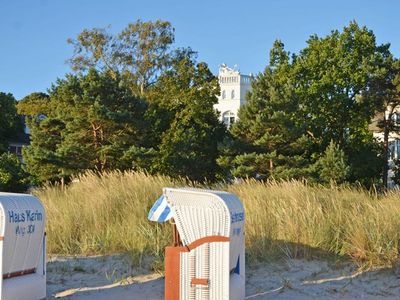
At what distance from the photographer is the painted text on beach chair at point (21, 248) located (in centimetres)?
604

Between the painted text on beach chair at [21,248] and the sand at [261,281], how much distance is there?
4.15ft

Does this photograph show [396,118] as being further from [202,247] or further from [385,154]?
[202,247]

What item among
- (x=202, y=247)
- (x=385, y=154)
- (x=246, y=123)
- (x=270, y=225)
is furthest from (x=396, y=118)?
(x=202, y=247)

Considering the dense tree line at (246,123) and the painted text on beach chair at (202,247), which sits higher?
the dense tree line at (246,123)

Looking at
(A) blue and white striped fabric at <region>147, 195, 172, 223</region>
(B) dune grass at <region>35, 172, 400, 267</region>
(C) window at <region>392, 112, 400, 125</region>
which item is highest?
(C) window at <region>392, 112, 400, 125</region>

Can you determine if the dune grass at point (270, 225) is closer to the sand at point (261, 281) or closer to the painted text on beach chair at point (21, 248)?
the sand at point (261, 281)

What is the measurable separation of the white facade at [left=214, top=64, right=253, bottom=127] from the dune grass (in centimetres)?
4162

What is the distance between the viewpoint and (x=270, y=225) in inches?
397

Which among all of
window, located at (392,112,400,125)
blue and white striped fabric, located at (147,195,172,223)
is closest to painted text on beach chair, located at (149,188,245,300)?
blue and white striped fabric, located at (147,195,172,223)

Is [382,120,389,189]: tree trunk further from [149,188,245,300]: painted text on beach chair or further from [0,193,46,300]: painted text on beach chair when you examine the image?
[0,193,46,300]: painted text on beach chair

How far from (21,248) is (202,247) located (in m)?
1.90

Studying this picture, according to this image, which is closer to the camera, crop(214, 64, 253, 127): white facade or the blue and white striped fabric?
the blue and white striped fabric

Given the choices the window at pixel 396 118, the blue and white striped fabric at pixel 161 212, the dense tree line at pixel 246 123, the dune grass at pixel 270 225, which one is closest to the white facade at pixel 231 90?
the dense tree line at pixel 246 123

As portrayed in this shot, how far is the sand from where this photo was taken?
790cm
